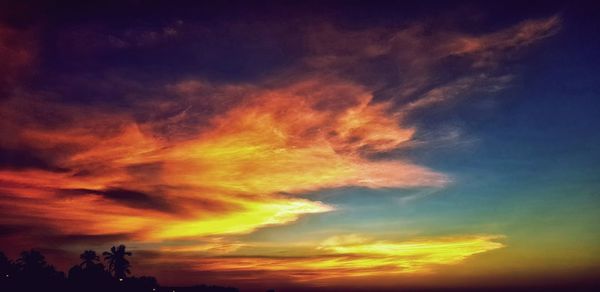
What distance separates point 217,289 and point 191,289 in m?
10.3

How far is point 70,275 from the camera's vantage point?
96562 millimetres

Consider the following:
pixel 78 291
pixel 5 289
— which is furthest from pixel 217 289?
pixel 5 289

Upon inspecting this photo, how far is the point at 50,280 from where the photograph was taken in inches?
3529

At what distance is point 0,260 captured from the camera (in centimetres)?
9456

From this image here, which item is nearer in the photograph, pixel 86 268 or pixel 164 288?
pixel 86 268

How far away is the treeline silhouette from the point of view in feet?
287

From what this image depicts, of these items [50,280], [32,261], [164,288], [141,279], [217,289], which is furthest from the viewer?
[217,289]

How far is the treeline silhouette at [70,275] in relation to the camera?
8738 cm

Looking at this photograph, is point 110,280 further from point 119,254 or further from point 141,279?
point 141,279

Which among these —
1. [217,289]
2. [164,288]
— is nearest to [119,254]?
[164,288]

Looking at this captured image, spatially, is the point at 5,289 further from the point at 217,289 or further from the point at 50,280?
the point at 217,289

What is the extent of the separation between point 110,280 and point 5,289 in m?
19.8

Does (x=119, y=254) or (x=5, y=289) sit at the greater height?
(x=119, y=254)

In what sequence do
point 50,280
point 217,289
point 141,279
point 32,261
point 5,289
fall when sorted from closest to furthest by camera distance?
point 5,289, point 50,280, point 32,261, point 141,279, point 217,289
